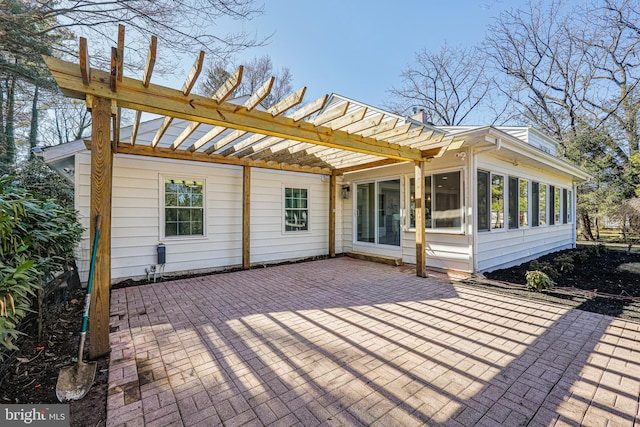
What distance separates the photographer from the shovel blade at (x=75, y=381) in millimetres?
2069

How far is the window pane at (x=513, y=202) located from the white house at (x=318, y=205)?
5 cm

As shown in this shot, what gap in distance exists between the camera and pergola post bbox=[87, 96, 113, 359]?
2633 millimetres

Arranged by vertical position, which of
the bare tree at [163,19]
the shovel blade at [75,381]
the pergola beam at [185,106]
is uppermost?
the bare tree at [163,19]

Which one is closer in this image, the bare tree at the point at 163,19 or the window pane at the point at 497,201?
the bare tree at the point at 163,19

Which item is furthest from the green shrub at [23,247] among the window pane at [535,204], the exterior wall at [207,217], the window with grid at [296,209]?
the window pane at [535,204]

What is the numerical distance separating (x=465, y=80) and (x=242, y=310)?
2018 centimetres

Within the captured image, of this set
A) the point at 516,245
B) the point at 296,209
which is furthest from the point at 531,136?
the point at 296,209

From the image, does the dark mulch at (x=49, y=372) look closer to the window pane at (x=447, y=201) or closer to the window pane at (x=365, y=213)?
the window pane at (x=447, y=201)

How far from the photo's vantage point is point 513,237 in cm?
690

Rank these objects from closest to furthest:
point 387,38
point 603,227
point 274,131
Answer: point 274,131 < point 387,38 < point 603,227

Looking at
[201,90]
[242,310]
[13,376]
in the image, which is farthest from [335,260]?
[201,90]

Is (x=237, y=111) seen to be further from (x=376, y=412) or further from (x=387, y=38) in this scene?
(x=387, y=38)

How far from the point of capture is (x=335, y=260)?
308 inches

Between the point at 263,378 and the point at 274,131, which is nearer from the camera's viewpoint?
the point at 263,378
